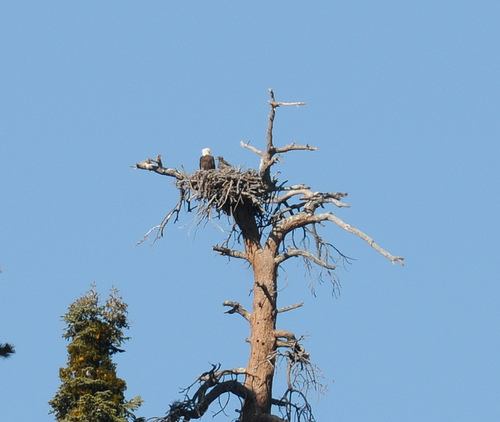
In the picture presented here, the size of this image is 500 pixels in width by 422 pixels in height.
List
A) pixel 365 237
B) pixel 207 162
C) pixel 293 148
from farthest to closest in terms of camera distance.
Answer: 1. pixel 207 162
2. pixel 293 148
3. pixel 365 237

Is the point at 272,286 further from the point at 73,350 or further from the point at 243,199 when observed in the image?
the point at 73,350

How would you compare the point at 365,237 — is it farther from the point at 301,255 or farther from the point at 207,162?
the point at 207,162

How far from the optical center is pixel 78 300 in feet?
43.6

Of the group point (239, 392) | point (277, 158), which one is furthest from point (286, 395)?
point (277, 158)

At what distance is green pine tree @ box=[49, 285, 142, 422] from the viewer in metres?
12.5

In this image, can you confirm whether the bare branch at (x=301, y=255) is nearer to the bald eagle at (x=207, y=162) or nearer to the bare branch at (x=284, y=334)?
the bare branch at (x=284, y=334)

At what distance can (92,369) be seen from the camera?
507 inches

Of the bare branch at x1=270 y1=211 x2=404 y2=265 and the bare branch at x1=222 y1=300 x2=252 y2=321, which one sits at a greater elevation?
the bare branch at x1=270 y1=211 x2=404 y2=265

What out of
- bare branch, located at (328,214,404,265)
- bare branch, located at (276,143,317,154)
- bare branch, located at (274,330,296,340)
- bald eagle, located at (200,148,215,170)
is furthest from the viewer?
bald eagle, located at (200,148,215,170)

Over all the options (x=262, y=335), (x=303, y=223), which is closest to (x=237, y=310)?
(x=262, y=335)

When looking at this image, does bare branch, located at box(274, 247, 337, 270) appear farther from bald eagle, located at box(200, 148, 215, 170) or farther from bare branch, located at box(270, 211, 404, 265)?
bald eagle, located at box(200, 148, 215, 170)

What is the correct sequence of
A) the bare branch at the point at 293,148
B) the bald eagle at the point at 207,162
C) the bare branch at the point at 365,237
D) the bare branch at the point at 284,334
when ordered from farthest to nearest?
1. the bald eagle at the point at 207,162
2. the bare branch at the point at 293,148
3. the bare branch at the point at 284,334
4. the bare branch at the point at 365,237

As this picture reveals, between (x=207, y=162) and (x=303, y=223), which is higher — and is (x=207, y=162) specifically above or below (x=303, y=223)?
above

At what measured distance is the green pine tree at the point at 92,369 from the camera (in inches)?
494
